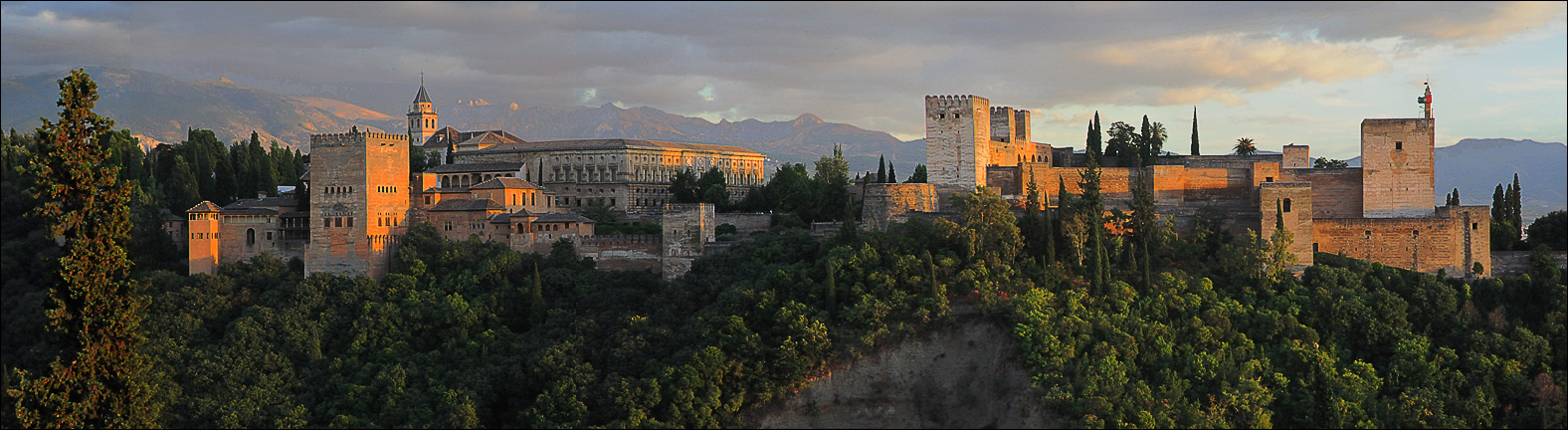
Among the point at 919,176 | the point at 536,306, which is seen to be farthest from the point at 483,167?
the point at 919,176

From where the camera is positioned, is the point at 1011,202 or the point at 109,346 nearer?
the point at 109,346

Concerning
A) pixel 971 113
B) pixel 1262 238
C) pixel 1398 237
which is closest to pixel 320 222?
pixel 971 113

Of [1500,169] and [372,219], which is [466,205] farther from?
A: [1500,169]

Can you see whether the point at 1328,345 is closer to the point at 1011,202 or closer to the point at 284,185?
the point at 1011,202

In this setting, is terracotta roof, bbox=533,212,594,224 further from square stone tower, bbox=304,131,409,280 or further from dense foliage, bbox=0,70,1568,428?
square stone tower, bbox=304,131,409,280

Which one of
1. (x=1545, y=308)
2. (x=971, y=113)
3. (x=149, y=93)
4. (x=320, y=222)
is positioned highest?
(x=149, y=93)

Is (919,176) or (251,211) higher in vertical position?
(919,176)

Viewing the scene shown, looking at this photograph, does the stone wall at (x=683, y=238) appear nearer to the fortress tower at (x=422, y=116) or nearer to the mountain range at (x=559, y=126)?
the mountain range at (x=559, y=126)

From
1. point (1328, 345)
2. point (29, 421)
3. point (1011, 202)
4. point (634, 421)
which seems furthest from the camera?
point (1011, 202)
